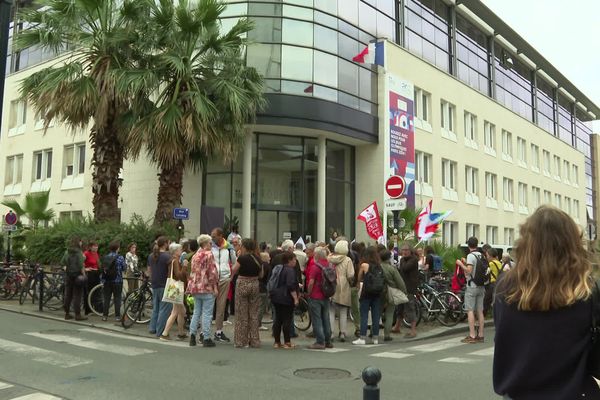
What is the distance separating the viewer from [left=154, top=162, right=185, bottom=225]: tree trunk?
16.9 meters

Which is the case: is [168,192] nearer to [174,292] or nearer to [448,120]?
[174,292]

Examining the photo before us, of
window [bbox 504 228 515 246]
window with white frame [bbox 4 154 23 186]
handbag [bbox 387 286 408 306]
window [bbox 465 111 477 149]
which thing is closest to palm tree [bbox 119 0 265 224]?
handbag [bbox 387 286 408 306]

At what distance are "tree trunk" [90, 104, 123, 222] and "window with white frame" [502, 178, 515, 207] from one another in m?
26.9

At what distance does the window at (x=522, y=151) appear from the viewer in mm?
38531

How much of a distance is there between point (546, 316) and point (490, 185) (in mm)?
33704

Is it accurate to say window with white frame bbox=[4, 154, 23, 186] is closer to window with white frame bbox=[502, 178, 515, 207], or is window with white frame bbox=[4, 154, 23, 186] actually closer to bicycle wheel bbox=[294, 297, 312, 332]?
bicycle wheel bbox=[294, 297, 312, 332]

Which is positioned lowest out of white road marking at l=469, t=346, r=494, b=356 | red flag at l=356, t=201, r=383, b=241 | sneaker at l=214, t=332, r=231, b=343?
white road marking at l=469, t=346, r=494, b=356

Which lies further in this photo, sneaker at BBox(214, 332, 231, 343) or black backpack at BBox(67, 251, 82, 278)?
black backpack at BBox(67, 251, 82, 278)

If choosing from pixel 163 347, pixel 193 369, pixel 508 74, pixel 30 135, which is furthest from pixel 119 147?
pixel 508 74

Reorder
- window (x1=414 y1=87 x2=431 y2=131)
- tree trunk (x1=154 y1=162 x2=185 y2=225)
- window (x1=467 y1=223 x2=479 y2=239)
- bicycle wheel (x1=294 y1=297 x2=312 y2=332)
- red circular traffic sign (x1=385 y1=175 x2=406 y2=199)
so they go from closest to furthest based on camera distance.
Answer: bicycle wheel (x1=294 y1=297 x2=312 y2=332)
red circular traffic sign (x1=385 y1=175 x2=406 y2=199)
tree trunk (x1=154 y1=162 x2=185 y2=225)
window (x1=414 y1=87 x2=431 y2=131)
window (x1=467 y1=223 x2=479 y2=239)

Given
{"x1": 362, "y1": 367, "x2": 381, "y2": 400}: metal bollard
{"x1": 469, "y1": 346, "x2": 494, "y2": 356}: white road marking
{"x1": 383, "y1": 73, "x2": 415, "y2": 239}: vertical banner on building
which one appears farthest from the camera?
{"x1": 383, "y1": 73, "x2": 415, "y2": 239}: vertical banner on building

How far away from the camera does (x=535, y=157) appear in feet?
136

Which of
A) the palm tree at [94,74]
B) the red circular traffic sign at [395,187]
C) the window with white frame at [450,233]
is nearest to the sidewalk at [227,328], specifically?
the red circular traffic sign at [395,187]

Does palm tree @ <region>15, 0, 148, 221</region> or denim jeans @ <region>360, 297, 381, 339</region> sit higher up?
palm tree @ <region>15, 0, 148, 221</region>
